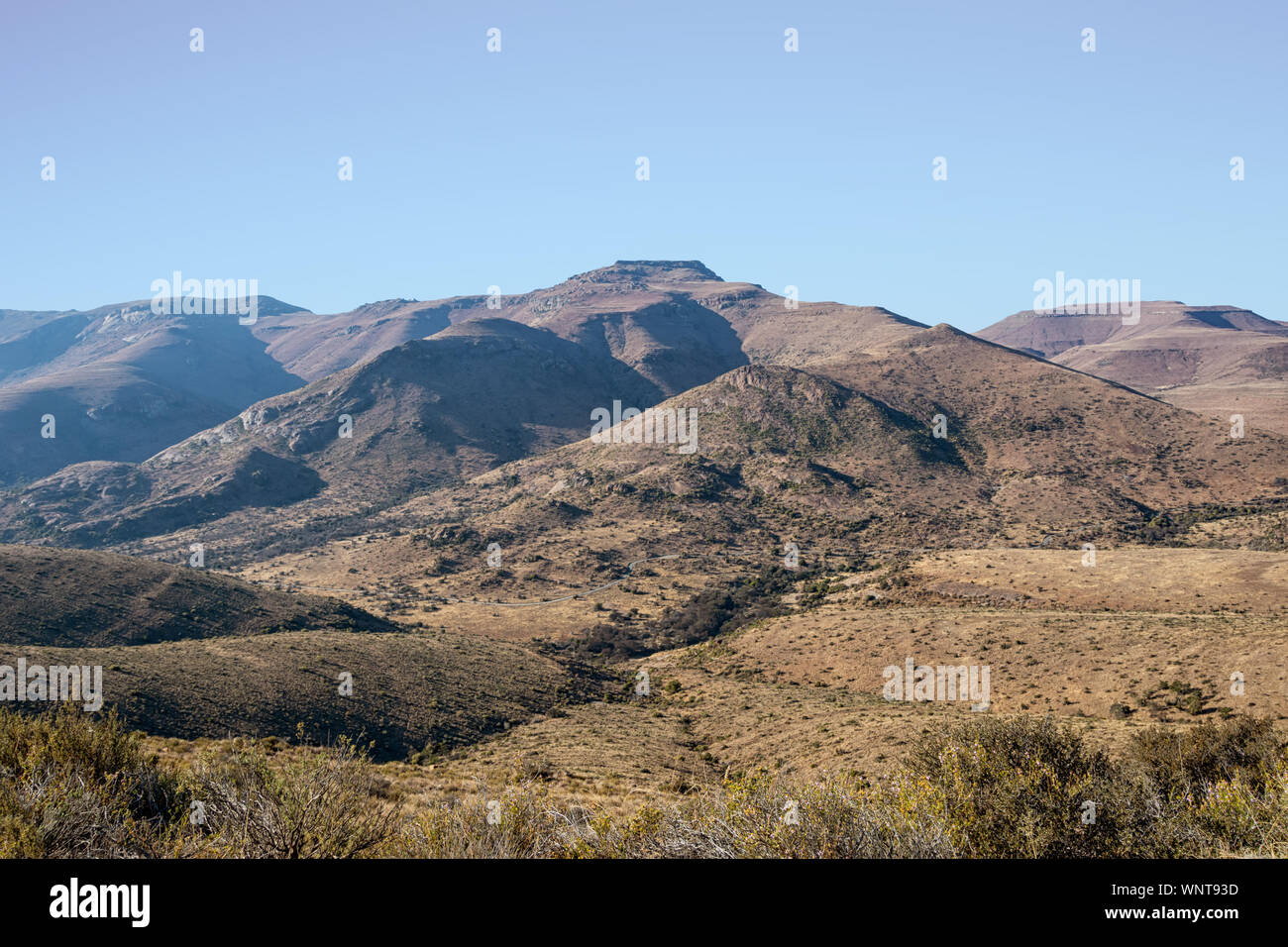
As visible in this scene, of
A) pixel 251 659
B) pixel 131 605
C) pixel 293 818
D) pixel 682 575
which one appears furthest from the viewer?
pixel 682 575

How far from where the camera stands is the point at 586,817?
13.2 meters

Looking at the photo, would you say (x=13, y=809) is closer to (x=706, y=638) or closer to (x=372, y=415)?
(x=706, y=638)

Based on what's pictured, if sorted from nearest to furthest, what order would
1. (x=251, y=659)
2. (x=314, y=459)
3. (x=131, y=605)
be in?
(x=251, y=659) → (x=131, y=605) → (x=314, y=459)

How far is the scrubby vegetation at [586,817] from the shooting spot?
11.4 metres

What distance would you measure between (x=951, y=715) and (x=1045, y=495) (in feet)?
250

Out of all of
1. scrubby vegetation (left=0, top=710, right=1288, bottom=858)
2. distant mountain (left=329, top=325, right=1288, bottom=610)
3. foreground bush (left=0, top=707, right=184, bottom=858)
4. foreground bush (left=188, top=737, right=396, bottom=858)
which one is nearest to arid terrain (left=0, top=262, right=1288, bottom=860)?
distant mountain (left=329, top=325, right=1288, bottom=610)

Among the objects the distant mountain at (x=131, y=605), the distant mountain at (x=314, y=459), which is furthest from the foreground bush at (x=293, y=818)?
the distant mountain at (x=314, y=459)

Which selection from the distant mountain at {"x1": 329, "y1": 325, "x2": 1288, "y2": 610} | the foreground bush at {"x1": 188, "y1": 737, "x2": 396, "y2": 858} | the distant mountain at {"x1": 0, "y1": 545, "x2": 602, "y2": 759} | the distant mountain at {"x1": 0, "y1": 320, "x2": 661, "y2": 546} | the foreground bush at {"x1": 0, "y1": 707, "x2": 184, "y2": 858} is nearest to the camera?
the foreground bush at {"x1": 0, "y1": 707, "x2": 184, "y2": 858}

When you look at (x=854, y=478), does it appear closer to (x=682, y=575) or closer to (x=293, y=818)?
(x=682, y=575)

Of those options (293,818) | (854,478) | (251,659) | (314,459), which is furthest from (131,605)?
(314,459)

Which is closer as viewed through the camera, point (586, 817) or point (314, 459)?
point (586, 817)

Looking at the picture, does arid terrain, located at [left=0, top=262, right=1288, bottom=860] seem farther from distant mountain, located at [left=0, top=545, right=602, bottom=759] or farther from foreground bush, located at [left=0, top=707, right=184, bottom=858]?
foreground bush, located at [left=0, top=707, right=184, bottom=858]

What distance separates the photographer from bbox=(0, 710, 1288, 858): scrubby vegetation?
11.4 meters

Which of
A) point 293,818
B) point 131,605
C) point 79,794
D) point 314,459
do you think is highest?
point 314,459
